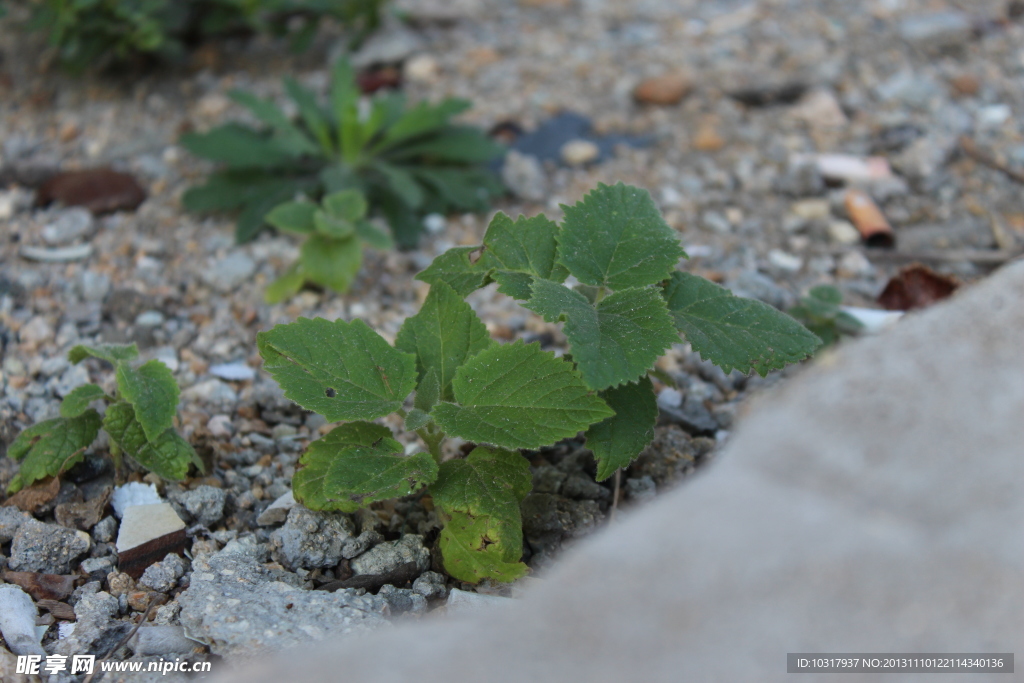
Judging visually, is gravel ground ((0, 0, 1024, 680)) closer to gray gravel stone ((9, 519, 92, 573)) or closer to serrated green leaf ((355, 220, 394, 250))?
gray gravel stone ((9, 519, 92, 573))

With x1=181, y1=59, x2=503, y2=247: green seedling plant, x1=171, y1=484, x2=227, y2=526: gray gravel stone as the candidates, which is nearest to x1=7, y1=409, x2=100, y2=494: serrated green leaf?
x1=171, y1=484, x2=227, y2=526: gray gravel stone

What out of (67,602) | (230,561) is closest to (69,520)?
(67,602)

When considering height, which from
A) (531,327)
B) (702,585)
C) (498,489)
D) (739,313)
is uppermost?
(702,585)

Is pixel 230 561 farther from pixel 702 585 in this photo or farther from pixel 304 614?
pixel 702 585

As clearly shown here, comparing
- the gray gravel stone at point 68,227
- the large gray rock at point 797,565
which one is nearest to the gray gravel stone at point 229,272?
the gray gravel stone at point 68,227

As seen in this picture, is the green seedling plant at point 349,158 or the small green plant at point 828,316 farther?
the green seedling plant at point 349,158

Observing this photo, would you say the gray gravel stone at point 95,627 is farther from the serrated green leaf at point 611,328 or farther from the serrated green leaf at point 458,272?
the serrated green leaf at point 611,328

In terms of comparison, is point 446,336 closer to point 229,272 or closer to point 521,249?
point 521,249

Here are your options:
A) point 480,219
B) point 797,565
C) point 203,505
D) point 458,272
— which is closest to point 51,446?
point 203,505
